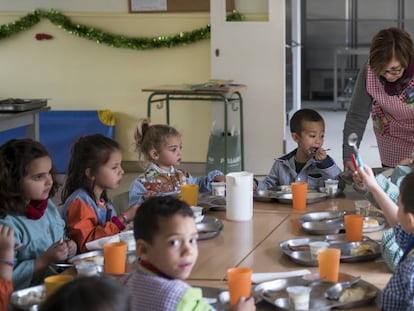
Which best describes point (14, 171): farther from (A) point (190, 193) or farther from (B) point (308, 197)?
(B) point (308, 197)

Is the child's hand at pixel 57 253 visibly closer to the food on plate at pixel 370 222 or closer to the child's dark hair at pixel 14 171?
the child's dark hair at pixel 14 171

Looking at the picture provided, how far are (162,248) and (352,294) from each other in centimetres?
53

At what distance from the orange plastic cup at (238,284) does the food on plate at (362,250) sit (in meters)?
0.53

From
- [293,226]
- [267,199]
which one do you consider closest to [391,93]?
[267,199]

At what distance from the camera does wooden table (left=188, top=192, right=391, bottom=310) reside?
2.35 metres

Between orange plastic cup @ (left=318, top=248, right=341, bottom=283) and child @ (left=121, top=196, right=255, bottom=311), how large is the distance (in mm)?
329

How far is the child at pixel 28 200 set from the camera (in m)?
2.67

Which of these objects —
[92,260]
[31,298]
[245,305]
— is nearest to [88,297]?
[245,305]

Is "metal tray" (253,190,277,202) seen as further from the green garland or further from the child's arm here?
the green garland

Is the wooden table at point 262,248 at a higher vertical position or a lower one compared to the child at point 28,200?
lower

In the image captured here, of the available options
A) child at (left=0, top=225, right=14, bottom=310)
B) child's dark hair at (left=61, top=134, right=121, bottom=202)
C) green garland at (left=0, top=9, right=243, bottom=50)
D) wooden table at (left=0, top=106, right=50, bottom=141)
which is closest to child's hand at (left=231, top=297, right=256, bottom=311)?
child at (left=0, top=225, right=14, bottom=310)

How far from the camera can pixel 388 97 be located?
372cm

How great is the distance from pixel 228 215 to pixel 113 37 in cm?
474

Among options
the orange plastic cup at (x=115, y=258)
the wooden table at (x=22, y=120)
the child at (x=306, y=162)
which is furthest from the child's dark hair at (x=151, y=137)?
the wooden table at (x=22, y=120)
